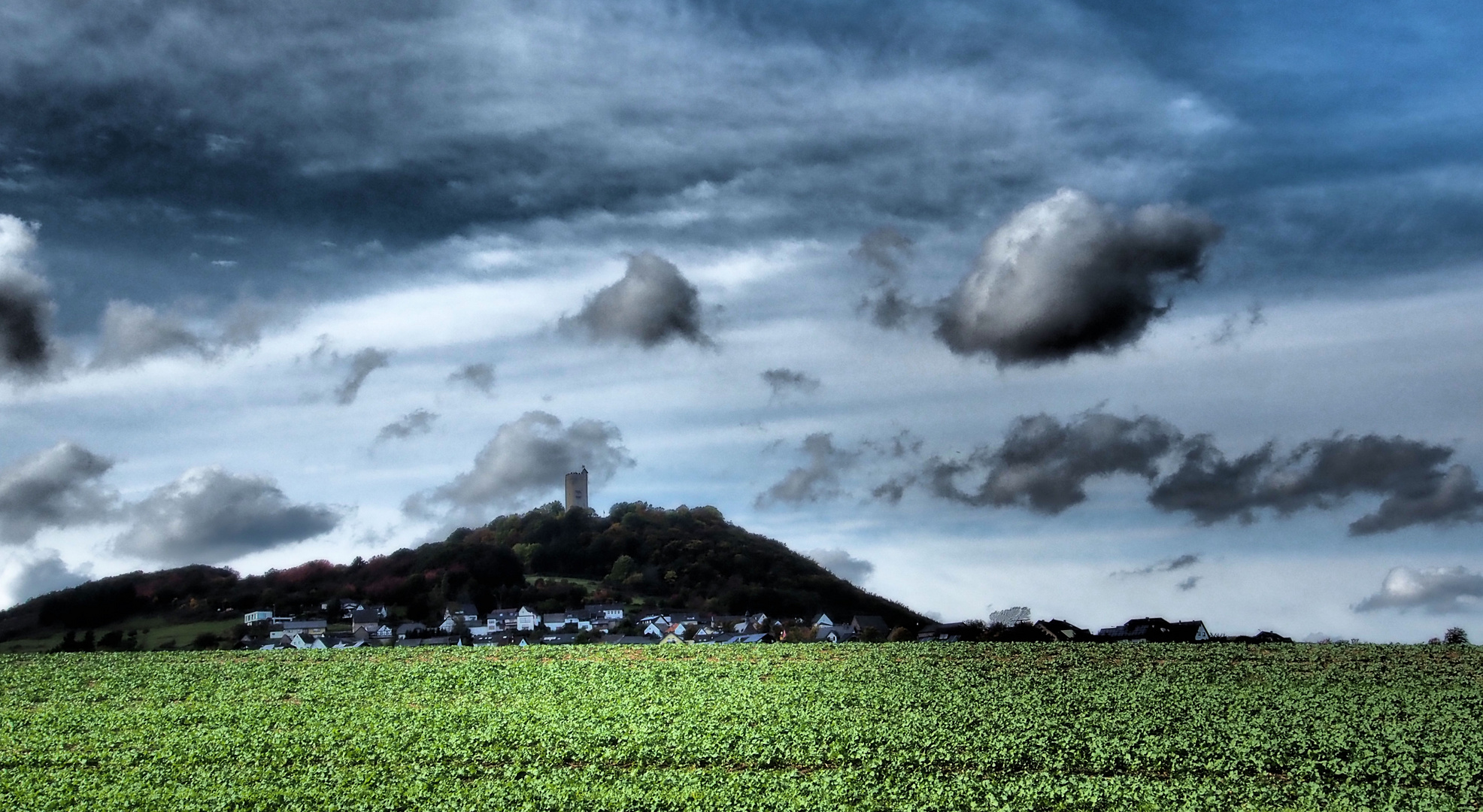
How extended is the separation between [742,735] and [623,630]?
5628 cm

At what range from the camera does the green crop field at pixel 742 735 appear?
2436cm

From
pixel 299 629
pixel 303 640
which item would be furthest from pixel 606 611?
pixel 303 640

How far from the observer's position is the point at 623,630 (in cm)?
8431

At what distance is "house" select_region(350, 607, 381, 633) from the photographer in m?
76.5

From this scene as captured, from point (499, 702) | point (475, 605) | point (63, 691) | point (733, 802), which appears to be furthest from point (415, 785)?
point (475, 605)

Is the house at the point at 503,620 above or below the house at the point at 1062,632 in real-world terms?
above

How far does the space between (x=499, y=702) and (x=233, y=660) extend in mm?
19501

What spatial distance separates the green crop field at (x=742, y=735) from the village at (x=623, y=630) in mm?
12654

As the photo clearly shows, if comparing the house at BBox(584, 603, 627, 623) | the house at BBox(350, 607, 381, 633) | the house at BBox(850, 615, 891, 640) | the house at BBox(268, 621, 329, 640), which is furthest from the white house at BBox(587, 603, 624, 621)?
the house at BBox(268, 621, 329, 640)

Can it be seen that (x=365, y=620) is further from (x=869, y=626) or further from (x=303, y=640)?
(x=869, y=626)

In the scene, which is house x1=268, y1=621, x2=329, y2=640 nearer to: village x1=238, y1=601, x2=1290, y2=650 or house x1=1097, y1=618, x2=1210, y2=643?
village x1=238, y1=601, x2=1290, y2=650

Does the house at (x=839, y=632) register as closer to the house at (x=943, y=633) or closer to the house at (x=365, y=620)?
the house at (x=943, y=633)

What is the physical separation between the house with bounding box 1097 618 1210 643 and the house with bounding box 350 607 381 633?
49.7 meters

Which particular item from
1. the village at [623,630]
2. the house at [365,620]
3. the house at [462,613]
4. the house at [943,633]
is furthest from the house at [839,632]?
the house at [365,620]
